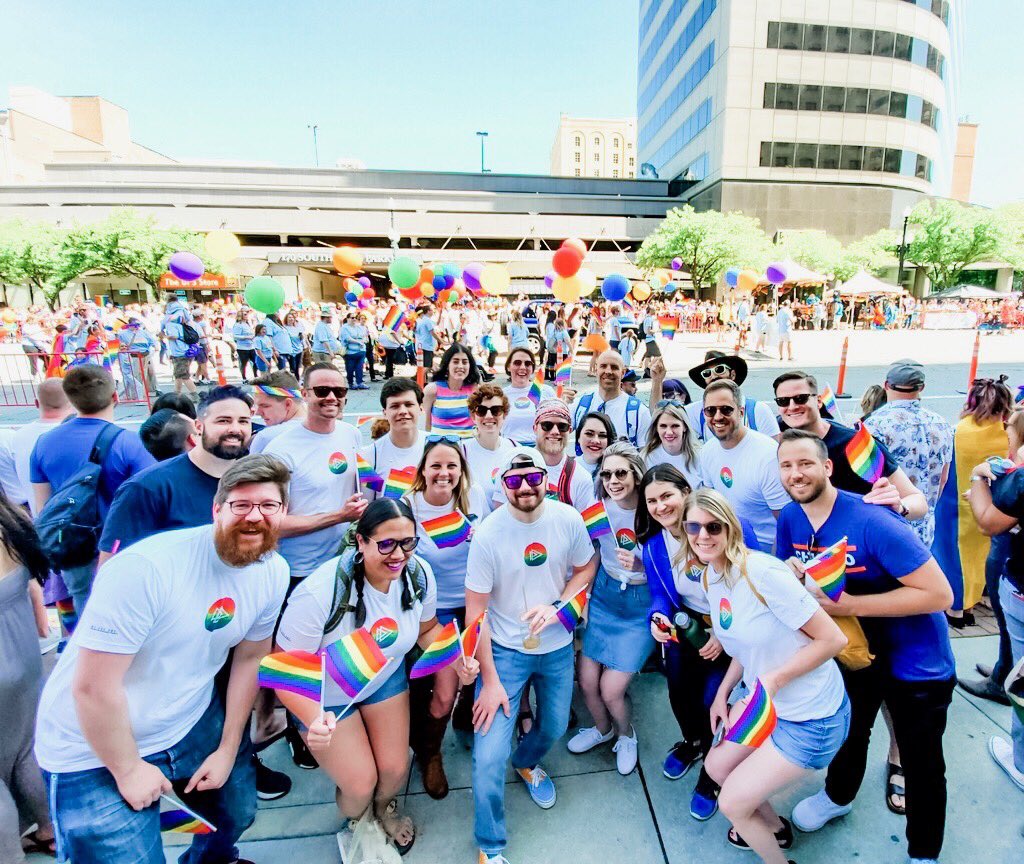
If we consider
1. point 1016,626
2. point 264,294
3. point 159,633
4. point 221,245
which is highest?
point 221,245

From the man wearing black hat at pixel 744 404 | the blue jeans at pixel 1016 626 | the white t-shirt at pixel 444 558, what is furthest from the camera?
the man wearing black hat at pixel 744 404

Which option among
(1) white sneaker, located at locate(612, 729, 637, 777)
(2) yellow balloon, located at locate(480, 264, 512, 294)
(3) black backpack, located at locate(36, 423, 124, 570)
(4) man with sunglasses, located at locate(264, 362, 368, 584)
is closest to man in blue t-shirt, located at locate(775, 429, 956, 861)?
(1) white sneaker, located at locate(612, 729, 637, 777)

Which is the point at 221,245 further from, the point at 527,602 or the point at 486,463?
the point at 527,602

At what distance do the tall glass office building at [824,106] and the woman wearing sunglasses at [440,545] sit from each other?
45435 mm

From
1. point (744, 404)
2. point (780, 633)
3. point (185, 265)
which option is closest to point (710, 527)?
point (780, 633)

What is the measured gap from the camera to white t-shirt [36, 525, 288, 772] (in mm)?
1857

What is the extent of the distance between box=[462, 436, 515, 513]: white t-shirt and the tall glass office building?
146ft

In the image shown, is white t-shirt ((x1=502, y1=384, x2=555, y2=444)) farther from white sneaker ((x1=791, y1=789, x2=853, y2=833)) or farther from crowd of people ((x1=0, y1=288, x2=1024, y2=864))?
white sneaker ((x1=791, y1=789, x2=853, y2=833))

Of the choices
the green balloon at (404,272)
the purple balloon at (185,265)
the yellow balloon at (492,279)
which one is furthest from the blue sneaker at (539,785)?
the yellow balloon at (492,279)

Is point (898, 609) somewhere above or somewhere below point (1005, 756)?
above

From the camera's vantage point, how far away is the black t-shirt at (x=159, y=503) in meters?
2.56

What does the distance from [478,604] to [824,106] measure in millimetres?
51179

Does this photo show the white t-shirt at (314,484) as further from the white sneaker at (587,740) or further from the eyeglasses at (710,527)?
the eyeglasses at (710,527)

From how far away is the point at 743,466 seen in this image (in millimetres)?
3643
